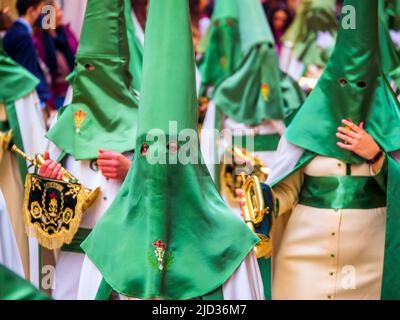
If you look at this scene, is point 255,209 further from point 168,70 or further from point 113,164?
point 168,70

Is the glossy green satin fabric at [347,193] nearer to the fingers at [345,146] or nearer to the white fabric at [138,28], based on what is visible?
the fingers at [345,146]

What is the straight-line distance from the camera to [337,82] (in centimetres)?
608

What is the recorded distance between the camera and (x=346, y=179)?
20.0 feet

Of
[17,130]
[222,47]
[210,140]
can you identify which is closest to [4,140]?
[17,130]

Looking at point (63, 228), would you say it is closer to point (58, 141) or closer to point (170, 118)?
point (58, 141)

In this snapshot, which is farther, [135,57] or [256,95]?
[256,95]

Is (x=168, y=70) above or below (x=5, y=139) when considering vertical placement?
above

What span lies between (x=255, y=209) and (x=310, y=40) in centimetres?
616

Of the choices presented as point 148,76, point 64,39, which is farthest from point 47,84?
point 148,76

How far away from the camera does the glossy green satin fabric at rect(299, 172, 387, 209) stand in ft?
20.0

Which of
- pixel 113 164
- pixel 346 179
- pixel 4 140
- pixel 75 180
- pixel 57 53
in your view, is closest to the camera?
pixel 113 164

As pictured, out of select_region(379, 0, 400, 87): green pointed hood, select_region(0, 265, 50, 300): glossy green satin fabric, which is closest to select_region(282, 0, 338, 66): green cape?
select_region(379, 0, 400, 87): green pointed hood

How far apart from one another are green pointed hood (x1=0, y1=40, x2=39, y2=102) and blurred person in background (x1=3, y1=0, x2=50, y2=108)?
154cm

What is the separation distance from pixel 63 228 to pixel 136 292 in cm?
123
